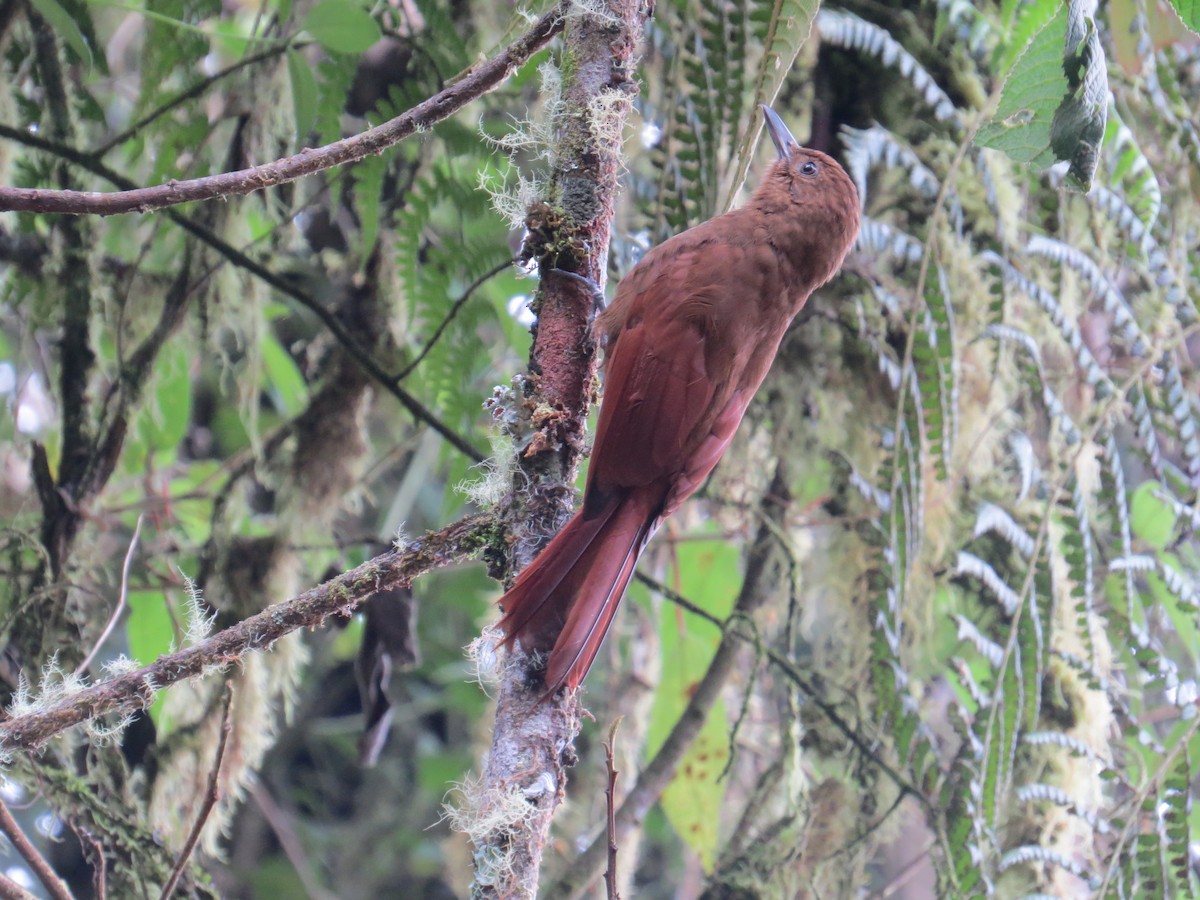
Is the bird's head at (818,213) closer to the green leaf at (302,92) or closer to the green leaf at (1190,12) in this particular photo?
the green leaf at (302,92)

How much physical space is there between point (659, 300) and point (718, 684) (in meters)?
0.94

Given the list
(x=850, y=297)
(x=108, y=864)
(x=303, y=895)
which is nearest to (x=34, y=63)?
(x=108, y=864)

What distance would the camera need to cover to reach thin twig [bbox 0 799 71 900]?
119 cm

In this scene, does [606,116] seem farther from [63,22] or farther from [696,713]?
[696,713]

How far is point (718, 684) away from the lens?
2.46 m

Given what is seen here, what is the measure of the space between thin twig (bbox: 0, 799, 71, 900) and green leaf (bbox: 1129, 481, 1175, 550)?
233 cm

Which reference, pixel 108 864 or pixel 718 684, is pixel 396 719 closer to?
pixel 718 684

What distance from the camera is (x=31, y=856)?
1.27 m

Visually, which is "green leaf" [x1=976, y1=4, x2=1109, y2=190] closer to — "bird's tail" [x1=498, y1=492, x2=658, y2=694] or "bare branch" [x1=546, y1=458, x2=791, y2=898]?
"bird's tail" [x1=498, y1=492, x2=658, y2=694]

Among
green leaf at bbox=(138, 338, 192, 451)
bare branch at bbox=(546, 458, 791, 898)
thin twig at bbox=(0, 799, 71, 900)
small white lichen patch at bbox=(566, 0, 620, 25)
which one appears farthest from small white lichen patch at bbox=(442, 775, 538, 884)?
green leaf at bbox=(138, 338, 192, 451)

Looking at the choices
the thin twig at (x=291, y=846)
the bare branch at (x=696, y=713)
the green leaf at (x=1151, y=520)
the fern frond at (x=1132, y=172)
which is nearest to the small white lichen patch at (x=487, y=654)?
the bare branch at (x=696, y=713)

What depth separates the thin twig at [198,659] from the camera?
1.16 metres

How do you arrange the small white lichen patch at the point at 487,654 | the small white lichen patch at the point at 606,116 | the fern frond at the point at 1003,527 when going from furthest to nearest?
the fern frond at the point at 1003,527
the small white lichen patch at the point at 606,116
the small white lichen patch at the point at 487,654

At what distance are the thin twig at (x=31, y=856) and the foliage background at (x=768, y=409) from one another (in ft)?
1.43
